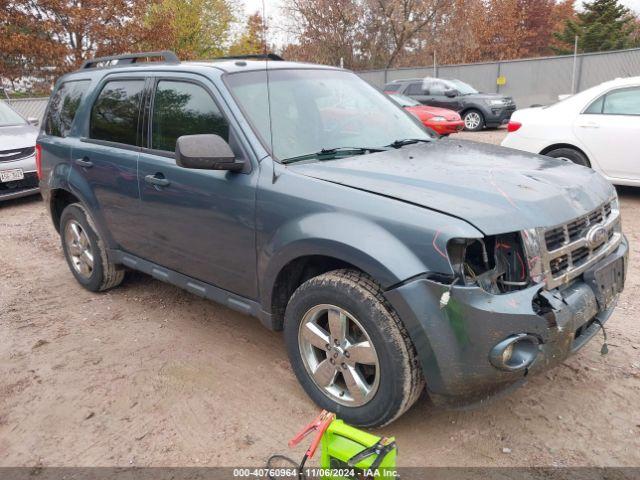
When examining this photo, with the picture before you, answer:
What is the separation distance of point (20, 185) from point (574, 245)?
8.26 meters

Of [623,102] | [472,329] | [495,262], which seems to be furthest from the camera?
[623,102]

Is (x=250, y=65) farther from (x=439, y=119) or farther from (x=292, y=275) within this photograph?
(x=439, y=119)

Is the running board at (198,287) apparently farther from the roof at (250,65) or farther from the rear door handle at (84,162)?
the roof at (250,65)

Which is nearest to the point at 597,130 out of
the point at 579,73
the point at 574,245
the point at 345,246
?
the point at 574,245

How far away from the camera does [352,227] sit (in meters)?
2.61

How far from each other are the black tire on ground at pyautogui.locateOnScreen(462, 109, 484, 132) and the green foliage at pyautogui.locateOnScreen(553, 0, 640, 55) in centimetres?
2540

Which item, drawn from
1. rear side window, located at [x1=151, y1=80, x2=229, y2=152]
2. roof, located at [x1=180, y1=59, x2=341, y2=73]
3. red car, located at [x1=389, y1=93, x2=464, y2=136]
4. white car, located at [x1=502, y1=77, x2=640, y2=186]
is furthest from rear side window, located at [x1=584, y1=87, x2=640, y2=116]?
red car, located at [x1=389, y1=93, x2=464, y2=136]

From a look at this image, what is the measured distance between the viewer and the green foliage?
36062 millimetres

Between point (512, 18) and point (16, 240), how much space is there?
133ft

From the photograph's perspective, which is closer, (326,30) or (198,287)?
(198,287)

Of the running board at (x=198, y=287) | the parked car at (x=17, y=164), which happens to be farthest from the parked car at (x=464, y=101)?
the running board at (x=198, y=287)

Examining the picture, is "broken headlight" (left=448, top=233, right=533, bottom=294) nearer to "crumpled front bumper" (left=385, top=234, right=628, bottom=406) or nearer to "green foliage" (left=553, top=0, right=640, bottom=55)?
"crumpled front bumper" (left=385, top=234, right=628, bottom=406)

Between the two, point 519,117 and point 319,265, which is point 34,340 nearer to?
point 319,265

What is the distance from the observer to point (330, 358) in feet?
9.35
